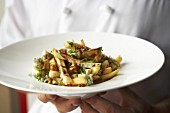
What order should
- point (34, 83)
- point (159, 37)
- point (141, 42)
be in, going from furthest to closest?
point (159, 37), point (141, 42), point (34, 83)

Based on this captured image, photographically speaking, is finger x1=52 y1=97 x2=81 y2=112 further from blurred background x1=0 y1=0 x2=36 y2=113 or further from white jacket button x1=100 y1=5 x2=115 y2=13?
blurred background x1=0 y1=0 x2=36 y2=113

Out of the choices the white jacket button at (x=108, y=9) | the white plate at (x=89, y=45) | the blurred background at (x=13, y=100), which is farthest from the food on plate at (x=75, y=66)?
the blurred background at (x=13, y=100)

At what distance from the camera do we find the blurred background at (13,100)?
4.67 feet

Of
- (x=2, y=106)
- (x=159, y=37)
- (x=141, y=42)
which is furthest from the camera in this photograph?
(x=2, y=106)

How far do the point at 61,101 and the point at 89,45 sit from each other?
162mm

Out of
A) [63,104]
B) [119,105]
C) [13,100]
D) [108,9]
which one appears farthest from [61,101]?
[13,100]

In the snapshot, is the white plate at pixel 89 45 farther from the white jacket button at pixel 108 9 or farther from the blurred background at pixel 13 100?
the blurred background at pixel 13 100

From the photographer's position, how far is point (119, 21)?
2.52 ft

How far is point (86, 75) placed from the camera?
57cm

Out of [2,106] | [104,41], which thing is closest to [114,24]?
[104,41]

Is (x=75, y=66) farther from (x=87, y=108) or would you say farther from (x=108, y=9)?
(x=108, y=9)

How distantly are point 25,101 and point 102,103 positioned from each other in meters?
0.98

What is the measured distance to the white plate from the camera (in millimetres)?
518

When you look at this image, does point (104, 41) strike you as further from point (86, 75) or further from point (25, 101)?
point (25, 101)
